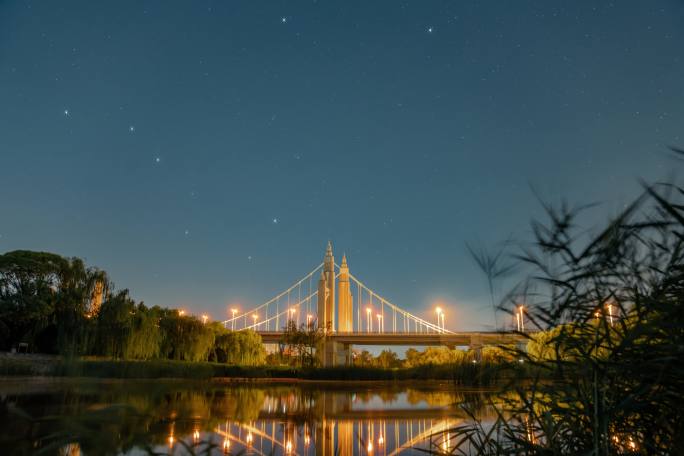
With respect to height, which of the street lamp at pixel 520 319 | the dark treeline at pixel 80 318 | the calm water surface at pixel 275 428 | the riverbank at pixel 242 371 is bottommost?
the calm water surface at pixel 275 428

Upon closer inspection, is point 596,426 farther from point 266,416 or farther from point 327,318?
point 327,318

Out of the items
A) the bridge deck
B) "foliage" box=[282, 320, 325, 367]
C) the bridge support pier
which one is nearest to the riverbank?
"foliage" box=[282, 320, 325, 367]

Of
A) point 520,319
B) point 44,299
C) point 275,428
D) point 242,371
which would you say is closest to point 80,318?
point 44,299

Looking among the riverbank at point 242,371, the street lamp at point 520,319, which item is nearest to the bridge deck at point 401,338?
the riverbank at point 242,371

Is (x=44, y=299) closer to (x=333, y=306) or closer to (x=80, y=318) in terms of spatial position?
(x=80, y=318)

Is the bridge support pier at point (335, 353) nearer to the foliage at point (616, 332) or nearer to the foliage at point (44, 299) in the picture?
the foliage at point (44, 299)

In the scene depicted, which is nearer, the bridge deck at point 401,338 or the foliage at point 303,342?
the foliage at point 303,342

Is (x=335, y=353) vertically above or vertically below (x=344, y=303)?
below

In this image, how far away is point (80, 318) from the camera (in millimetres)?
18172

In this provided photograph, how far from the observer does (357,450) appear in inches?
169

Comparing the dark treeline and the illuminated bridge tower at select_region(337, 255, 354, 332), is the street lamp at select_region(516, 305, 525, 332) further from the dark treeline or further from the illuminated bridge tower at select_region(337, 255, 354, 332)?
the illuminated bridge tower at select_region(337, 255, 354, 332)

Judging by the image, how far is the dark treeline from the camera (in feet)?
59.8

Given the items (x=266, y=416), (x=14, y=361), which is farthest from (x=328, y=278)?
(x=266, y=416)

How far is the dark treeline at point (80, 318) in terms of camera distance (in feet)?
59.8
